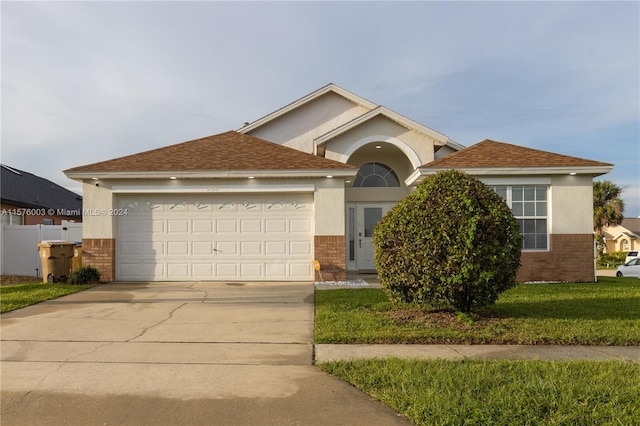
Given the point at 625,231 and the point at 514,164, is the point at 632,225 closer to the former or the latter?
the point at 625,231

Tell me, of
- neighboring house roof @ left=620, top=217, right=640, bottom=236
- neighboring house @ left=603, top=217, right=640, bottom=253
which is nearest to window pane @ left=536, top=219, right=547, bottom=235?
neighboring house @ left=603, top=217, right=640, bottom=253

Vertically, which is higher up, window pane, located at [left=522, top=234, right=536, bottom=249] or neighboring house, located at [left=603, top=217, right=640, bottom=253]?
window pane, located at [left=522, top=234, right=536, bottom=249]

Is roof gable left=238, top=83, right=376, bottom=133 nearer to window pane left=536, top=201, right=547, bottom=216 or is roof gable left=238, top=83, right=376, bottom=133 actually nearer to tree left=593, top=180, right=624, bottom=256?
window pane left=536, top=201, right=547, bottom=216

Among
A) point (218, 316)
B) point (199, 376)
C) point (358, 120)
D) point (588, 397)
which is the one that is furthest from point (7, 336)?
point (358, 120)

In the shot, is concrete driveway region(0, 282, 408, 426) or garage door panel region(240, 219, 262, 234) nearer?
concrete driveway region(0, 282, 408, 426)

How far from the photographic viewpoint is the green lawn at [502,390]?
145 inches

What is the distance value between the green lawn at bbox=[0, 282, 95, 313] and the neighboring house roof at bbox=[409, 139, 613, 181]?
9.66 meters

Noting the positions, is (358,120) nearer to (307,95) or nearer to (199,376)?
(307,95)

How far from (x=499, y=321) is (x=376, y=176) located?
355 inches

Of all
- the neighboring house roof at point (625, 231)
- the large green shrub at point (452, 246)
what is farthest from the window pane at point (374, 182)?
the neighboring house roof at point (625, 231)

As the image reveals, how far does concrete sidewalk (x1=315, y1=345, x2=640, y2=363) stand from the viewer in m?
5.41

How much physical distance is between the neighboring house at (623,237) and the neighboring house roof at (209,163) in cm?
5125

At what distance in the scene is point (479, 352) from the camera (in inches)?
222

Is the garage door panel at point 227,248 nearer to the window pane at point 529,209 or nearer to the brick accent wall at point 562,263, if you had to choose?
the brick accent wall at point 562,263
